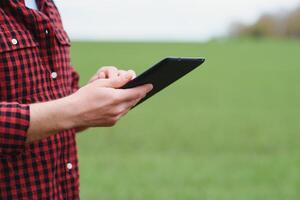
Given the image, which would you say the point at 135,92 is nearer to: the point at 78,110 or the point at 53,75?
the point at 78,110

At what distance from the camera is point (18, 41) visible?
180 cm

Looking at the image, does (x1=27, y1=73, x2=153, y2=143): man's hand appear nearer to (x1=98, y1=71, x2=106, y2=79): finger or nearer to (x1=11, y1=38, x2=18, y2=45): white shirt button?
(x1=11, y1=38, x2=18, y2=45): white shirt button

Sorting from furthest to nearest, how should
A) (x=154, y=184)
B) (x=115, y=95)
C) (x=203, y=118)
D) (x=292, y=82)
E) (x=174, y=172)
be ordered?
(x=292, y=82)
(x=203, y=118)
(x=174, y=172)
(x=154, y=184)
(x=115, y=95)

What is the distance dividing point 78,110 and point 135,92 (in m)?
0.16

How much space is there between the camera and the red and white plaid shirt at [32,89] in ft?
5.84

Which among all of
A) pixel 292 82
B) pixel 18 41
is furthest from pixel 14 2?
pixel 292 82

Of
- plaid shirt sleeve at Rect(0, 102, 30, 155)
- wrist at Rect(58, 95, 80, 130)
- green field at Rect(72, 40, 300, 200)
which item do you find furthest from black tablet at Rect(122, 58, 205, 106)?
green field at Rect(72, 40, 300, 200)

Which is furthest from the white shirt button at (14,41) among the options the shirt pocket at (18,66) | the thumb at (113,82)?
the thumb at (113,82)

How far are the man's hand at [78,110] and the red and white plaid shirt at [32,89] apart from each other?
4 centimetres

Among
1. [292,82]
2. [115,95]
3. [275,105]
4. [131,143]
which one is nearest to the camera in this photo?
[115,95]

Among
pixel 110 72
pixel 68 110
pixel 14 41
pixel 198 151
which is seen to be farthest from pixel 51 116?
pixel 198 151

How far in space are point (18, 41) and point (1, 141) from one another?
314 millimetres

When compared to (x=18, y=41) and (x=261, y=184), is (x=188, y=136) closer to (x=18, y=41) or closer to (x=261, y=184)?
(x=261, y=184)

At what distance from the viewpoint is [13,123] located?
1.63 metres
